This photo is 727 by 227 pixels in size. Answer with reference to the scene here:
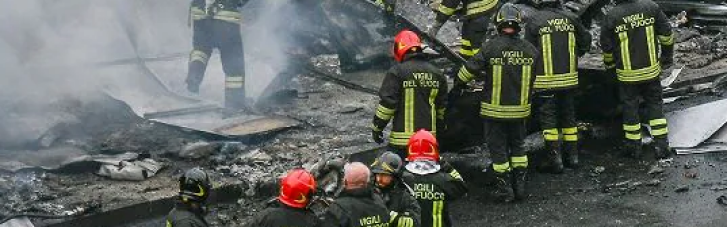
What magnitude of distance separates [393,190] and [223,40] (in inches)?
191

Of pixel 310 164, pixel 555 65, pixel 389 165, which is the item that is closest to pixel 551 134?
pixel 555 65

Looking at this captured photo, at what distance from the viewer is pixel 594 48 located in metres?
13.4

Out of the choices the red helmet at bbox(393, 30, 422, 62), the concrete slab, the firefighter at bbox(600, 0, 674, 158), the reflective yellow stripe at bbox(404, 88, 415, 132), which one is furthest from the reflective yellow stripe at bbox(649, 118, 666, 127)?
the red helmet at bbox(393, 30, 422, 62)

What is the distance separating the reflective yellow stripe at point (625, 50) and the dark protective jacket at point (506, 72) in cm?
130

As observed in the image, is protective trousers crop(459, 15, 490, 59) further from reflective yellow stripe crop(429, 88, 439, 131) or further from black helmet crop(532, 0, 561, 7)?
reflective yellow stripe crop(429, 88, 439, 131)

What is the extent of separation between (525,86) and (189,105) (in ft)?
12.5

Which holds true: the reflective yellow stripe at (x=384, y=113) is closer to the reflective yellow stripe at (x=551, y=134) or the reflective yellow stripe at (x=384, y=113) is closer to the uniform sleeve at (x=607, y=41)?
the reflective yellow stripe at (x=551, y=134)

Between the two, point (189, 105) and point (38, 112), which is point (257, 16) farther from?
point (38, 112)

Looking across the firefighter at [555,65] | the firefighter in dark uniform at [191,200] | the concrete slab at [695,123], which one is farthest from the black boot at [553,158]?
the firefighter in dark uniform at [191,200]

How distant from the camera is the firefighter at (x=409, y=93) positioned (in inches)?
329

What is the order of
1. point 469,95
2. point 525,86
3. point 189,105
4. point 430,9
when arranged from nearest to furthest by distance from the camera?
point 525,86 < point 469,95 < point 189,105 < point 430,9

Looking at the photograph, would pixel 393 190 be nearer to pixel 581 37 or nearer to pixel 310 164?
pixel 310 164

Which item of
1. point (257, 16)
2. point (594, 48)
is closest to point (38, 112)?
point (257, 16)

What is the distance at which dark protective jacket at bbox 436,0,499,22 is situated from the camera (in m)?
10.9
